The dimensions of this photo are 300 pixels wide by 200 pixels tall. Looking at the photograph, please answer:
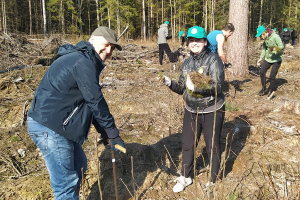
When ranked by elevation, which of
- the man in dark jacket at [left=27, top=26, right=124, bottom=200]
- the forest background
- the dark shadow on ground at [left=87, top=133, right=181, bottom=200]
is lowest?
the dark shadow on ground at [left=87, top=133, right=181, bottom=200]

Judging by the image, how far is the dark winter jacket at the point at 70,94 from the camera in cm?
189

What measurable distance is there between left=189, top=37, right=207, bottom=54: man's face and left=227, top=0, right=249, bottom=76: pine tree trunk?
16.4ft

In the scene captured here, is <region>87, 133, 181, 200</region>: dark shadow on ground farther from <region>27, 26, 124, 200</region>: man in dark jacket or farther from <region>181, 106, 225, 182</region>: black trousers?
<region>27, 26, 124, 200</region>: man in dark jacket

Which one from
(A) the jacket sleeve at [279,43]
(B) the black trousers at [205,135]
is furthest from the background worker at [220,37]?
(B) the black trousers at [205,135]

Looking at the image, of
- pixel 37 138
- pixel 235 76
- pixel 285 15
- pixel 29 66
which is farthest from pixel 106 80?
pixel 285 15

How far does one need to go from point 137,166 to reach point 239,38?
5.40 meters

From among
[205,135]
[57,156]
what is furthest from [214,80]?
[57,156]

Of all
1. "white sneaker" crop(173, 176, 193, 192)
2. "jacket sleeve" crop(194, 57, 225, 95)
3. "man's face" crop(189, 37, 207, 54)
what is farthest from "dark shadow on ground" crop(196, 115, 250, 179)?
"man's face" crop(189, 37, 207, 54)

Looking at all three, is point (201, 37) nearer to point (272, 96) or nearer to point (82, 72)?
point (82, 72)

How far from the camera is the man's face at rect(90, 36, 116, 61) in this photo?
201 cm

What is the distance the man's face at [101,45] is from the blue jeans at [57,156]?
797 millimetres

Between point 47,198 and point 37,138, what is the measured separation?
121 centimetres

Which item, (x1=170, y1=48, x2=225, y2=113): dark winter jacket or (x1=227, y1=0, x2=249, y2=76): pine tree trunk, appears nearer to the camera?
(x1=170, y1=48, x2=225, y2=113): dark winter jacket

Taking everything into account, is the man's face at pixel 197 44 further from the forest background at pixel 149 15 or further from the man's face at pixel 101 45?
the forest background at pixel 149 15
